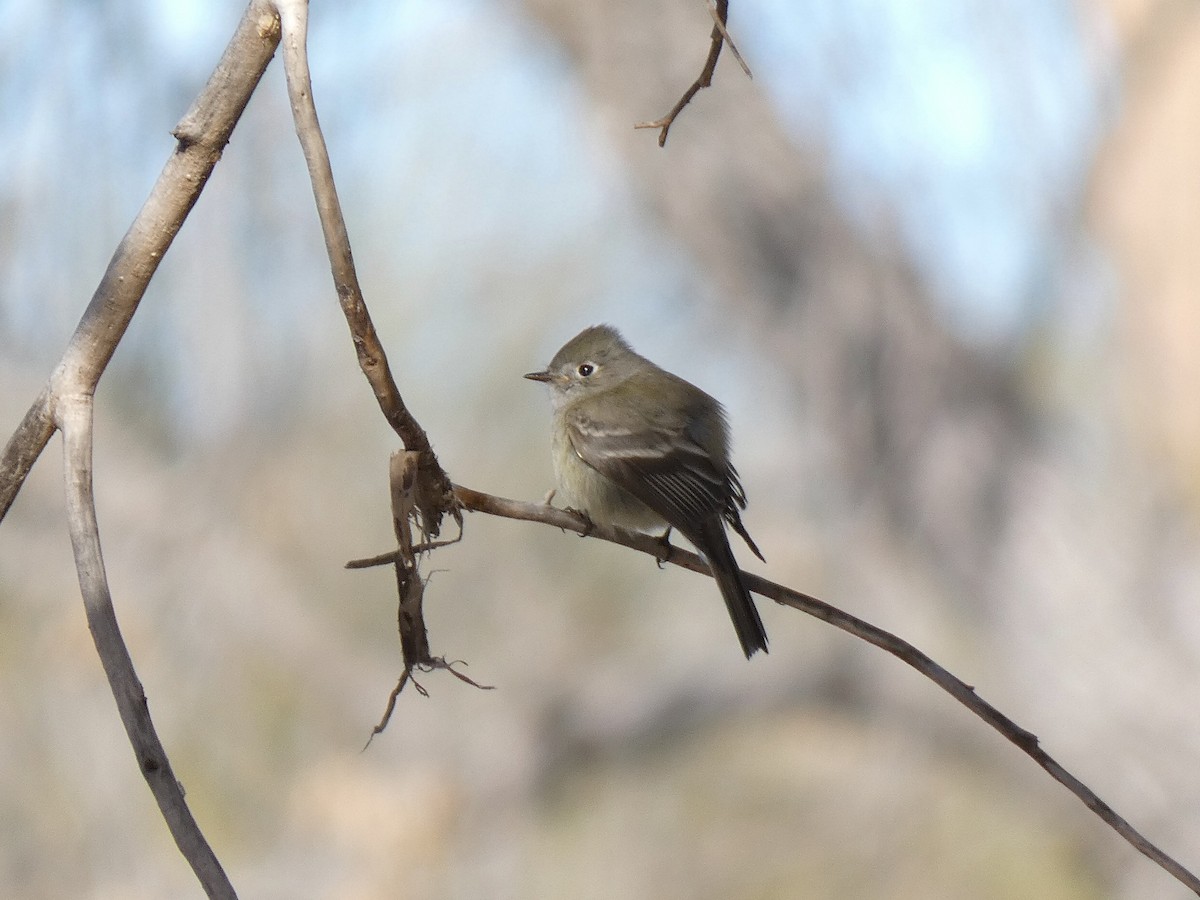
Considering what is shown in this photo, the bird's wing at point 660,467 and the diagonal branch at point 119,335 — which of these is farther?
the bird's wing at point 660,467

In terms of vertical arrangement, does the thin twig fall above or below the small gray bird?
below

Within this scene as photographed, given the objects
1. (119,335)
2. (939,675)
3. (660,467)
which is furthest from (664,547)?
(119,335)

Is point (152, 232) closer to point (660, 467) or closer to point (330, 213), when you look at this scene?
point (330, 213)

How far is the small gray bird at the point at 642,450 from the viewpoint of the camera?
3066mm

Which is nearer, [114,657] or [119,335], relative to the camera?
[114,657]

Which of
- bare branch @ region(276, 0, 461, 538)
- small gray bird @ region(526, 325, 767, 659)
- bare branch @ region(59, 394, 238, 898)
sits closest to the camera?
bare branch @ region(59, 394, 238, 898)

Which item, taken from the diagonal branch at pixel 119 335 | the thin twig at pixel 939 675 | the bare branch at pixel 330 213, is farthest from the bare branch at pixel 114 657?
the thin twig at pixel 939 675

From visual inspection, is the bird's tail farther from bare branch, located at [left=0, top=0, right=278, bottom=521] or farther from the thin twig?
bare branch, located at [left=0, top=0, right=278, bottom=521]

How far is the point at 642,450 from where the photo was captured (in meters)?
3.37

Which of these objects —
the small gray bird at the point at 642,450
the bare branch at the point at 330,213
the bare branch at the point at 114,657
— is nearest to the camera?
the bare branch at the point at 114,657

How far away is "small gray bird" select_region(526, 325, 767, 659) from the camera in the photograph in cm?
307

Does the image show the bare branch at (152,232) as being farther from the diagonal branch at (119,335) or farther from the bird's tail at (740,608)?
the bird's tail at (740,608)

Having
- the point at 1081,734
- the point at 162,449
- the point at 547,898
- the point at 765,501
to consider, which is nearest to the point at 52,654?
the point at 162,449

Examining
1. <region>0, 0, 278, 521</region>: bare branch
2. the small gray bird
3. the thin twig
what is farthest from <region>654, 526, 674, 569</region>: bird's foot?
<region>0, 0, 278, 521</region>: bare branch
